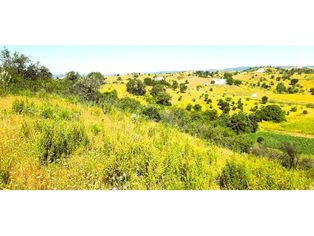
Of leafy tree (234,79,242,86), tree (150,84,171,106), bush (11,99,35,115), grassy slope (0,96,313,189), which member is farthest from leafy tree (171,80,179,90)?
bush (11,99,35,115)

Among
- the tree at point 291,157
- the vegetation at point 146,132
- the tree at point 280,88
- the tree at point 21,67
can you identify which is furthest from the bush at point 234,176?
the tree at point 21,67

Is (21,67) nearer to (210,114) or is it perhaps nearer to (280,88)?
(210,114)

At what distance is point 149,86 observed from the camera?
7297 mm

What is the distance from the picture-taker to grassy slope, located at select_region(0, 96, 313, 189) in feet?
11.9

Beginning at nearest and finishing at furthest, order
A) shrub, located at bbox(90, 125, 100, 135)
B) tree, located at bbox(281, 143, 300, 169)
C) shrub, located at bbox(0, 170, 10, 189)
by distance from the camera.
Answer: shrub, located at bbox(0, 170, 10, 189), tree, located at bbox(281, 143, 300, 169), shrub, located at bbox(90, 125, 100, 135)

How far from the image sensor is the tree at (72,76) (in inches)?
251

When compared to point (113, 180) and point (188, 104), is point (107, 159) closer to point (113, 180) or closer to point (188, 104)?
point (113, 180)

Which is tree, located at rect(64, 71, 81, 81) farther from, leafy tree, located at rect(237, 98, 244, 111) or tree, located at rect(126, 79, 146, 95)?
leafy tree, located at rect(237, 98, 244, 111)

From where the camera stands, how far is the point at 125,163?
12.9 feet

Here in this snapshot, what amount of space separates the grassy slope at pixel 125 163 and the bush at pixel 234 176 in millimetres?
76

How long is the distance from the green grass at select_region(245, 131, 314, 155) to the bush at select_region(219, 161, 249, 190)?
121 cm

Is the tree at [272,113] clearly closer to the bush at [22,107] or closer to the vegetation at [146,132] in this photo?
the vegetation at [146,132]

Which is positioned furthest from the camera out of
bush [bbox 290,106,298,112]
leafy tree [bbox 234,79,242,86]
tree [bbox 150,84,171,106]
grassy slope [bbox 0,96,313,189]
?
tree [bbox 150,84,171,106]

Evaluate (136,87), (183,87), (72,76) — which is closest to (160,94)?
(136,87)
